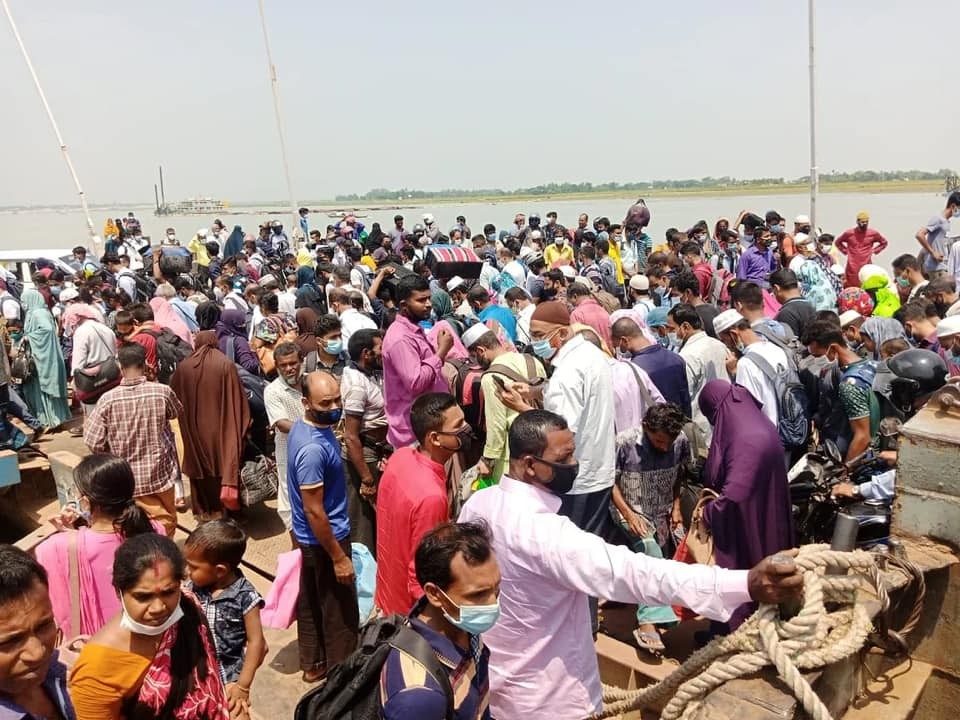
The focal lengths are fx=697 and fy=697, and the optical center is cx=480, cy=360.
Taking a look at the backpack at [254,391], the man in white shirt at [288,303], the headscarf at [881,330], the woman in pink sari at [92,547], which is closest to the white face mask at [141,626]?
the woman in pink sari at [92,547]

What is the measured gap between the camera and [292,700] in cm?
388

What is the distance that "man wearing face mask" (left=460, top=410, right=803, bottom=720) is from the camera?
2166mm

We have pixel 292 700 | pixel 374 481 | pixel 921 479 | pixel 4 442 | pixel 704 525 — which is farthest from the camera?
pixel 4 442

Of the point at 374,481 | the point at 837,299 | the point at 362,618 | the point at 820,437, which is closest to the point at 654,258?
the point at 837,299

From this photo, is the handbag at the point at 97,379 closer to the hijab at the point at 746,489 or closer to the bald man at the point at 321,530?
the bald man at the point at 321,530

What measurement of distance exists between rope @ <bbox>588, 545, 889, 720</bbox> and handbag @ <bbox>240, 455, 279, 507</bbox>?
407 cm

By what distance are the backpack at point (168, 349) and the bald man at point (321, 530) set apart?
10.7ft

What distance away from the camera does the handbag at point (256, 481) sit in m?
5.28

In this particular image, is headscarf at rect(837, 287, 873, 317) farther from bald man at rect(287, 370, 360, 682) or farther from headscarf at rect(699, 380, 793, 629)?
bald man at rect(287, 370, 360, 682)

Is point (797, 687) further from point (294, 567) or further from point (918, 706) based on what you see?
point (294, 567)

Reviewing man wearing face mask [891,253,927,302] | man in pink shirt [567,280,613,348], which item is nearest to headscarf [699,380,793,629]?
man in pink shirt [567,280,613,348]

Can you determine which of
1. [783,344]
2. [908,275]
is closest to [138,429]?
[783,344]

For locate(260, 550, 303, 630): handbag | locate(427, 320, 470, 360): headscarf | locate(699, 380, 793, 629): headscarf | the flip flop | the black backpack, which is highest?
locate(427, 320, 470, 360): headscarf

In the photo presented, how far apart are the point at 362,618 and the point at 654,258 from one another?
19.9 feet
